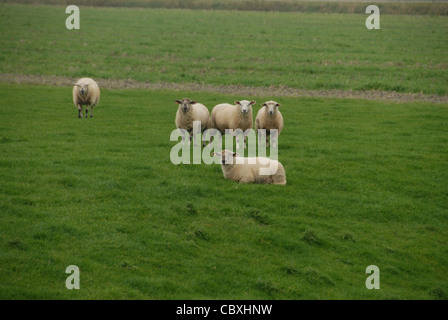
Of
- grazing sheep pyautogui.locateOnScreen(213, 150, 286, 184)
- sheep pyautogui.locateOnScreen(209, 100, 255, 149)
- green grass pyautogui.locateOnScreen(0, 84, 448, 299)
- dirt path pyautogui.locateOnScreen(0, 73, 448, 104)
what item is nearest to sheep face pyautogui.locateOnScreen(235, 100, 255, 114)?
sheep pyautogui.locateOnScreen(209, 100, 255, 149)

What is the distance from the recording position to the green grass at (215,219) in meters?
9.46

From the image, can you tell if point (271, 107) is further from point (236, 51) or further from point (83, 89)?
point (236, 51)

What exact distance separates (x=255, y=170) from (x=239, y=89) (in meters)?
15.2

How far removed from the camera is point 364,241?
11.2 metres

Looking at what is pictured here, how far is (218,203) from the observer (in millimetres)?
12688

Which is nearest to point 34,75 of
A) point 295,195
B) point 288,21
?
point 295,195

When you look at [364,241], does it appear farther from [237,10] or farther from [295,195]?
[237,10]

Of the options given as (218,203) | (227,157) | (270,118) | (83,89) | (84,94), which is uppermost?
(83,89)

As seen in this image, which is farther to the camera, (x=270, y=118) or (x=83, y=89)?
(x=83, y=89)

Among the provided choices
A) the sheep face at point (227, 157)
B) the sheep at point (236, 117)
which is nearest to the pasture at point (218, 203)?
the sheep face at point (227, 157)

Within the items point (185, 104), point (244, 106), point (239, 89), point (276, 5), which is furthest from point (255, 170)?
point (276, 5)

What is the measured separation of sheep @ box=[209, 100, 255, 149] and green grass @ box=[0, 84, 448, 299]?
4.87 feet

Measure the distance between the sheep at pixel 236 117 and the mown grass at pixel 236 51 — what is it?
11838mm

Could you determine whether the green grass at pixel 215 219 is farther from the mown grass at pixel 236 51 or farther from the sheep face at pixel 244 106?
the mown grass at pixel 236 51
